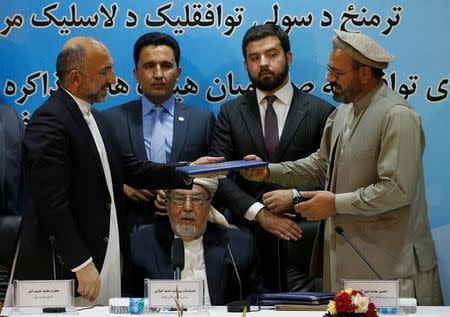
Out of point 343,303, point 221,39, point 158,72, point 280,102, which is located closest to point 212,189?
point 280,102

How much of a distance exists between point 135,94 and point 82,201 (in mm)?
1693

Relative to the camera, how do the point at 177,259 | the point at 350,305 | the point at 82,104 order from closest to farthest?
the point at 350,305 → the point at 177,259 → the point at 82,104

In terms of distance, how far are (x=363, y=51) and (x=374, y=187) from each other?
2.37 feet

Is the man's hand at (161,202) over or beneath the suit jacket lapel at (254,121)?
beneath

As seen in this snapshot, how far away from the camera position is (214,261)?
5184 millimetres

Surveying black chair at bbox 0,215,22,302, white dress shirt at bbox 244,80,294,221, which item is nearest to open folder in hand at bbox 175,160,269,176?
white dress shirt at bbox 244,80,294,221

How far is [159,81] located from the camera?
5.86 meters

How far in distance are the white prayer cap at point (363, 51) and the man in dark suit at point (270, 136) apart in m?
0.81

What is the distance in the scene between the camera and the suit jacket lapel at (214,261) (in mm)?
5098

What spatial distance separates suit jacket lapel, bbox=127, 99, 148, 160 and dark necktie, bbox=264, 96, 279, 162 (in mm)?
741

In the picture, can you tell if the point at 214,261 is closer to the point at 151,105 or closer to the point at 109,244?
the point at 109,244

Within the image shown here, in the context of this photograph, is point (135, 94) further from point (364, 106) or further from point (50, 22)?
point (364, 106)

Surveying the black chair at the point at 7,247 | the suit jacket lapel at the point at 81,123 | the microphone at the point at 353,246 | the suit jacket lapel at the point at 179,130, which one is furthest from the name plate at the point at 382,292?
the black chair at the point at 7,247

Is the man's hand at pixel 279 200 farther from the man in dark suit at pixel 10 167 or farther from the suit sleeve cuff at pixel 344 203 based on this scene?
the man in dark suit at pixel 10 167
